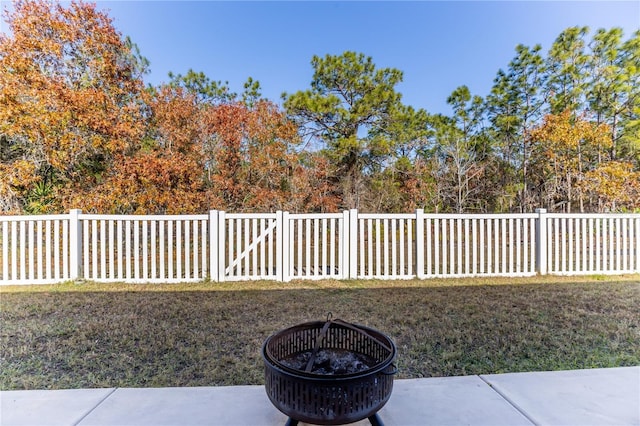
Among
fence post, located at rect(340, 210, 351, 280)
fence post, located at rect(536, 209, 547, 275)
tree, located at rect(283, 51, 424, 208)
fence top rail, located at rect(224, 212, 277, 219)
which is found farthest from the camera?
tree, located at rect(283, 51, 424, 208)

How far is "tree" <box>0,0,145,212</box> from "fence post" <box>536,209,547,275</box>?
9257 mm

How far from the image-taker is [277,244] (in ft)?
17.3

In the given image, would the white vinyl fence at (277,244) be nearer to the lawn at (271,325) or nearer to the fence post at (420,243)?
the fence post at (420,243)

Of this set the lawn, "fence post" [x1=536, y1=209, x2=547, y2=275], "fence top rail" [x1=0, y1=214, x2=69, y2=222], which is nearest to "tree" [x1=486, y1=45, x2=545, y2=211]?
"fence post" [x1=536, y1=209, x2=547, y2=275]

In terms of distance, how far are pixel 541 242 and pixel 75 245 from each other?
755cm

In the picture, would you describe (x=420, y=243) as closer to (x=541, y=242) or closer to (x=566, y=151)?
(x=541, y=242)

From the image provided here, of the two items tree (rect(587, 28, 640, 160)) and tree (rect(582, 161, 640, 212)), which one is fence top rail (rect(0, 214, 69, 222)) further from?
tree (rect(587, 28, 640, 160))

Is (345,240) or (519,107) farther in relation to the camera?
(519,107)

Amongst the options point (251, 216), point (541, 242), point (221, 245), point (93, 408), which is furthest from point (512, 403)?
point (541, 242)

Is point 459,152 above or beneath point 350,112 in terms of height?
beneath

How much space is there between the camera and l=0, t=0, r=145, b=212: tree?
7.28 m

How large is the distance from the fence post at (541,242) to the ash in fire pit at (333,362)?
16.2ft

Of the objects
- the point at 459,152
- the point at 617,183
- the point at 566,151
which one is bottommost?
the point at 617,183

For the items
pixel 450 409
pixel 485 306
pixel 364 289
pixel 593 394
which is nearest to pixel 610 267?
pixel 485 306
